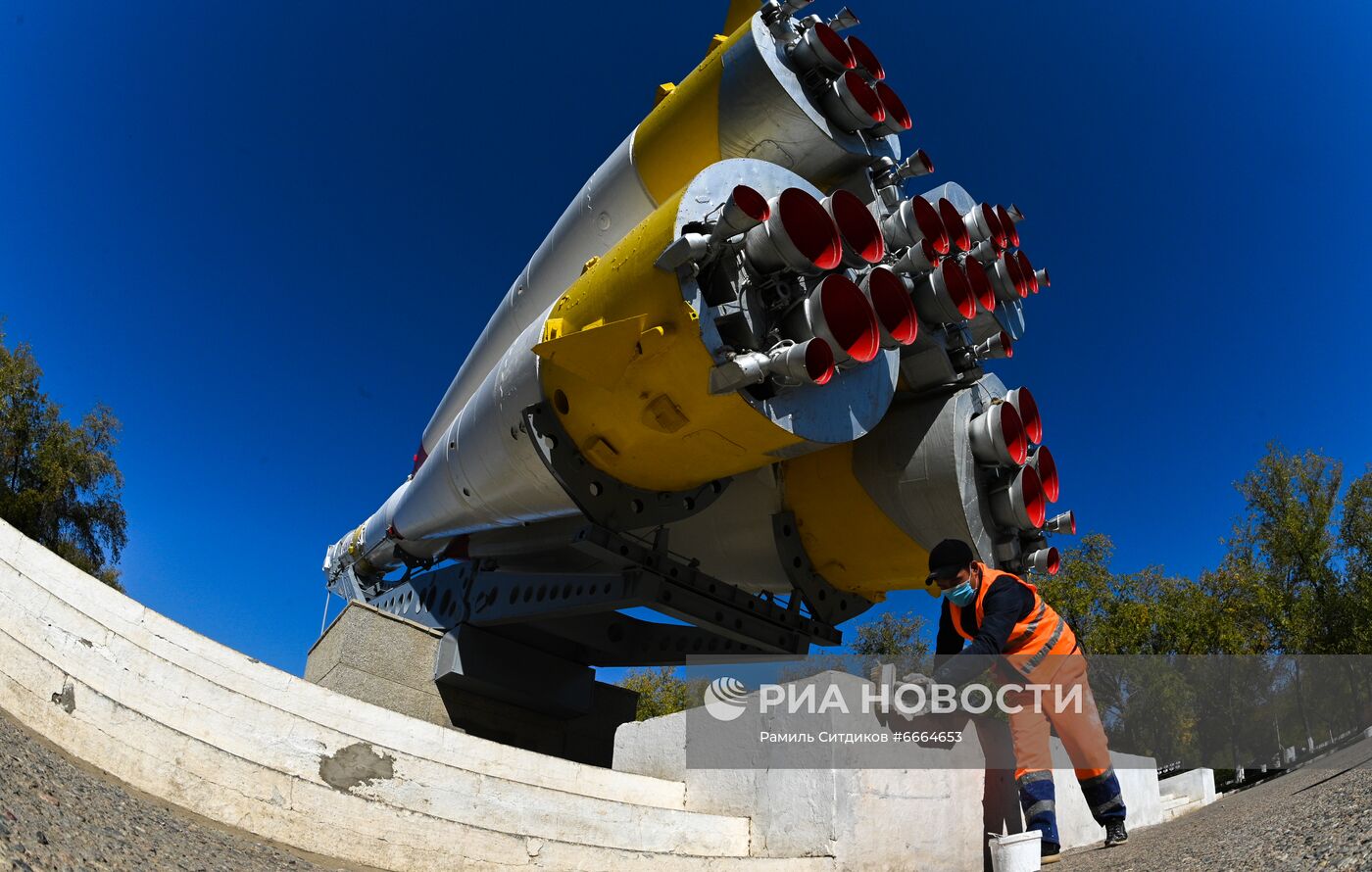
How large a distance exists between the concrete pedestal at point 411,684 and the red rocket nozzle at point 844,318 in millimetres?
5138

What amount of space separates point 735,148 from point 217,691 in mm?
4796

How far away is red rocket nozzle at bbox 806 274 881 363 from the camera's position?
442 centimetres

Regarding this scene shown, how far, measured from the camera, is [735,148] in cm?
600

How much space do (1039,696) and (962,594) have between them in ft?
1.62

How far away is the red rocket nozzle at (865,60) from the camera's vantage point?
6.11 m

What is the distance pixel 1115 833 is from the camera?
3.31 m

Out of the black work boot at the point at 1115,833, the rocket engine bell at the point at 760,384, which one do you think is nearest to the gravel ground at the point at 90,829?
the rocket engine bell at the point at 760,384

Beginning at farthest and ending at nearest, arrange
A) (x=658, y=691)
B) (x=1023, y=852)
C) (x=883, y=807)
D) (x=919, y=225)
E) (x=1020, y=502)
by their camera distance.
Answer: (x=658, y=691) < (x=1020, y=502) < (x=919, y=225) < (x=883, y=807) < (x=1023, y=852)

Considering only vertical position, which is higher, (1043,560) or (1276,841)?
(1043,560)

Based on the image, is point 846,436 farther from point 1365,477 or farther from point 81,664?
point 1365,477

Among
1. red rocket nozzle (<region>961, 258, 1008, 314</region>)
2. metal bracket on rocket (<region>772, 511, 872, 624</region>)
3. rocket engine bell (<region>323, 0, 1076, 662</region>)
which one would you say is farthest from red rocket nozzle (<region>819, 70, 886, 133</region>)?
metal bracket on rocket (<region>772, 511, 872, 624</region>)

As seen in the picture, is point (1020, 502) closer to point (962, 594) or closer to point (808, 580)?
point (808, 580)

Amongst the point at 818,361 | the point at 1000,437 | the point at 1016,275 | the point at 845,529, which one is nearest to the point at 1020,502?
the point at 1000,437

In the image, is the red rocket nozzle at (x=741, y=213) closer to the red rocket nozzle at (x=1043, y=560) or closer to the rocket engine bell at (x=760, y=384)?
the rocket engine bell at (x=760, y=384)
